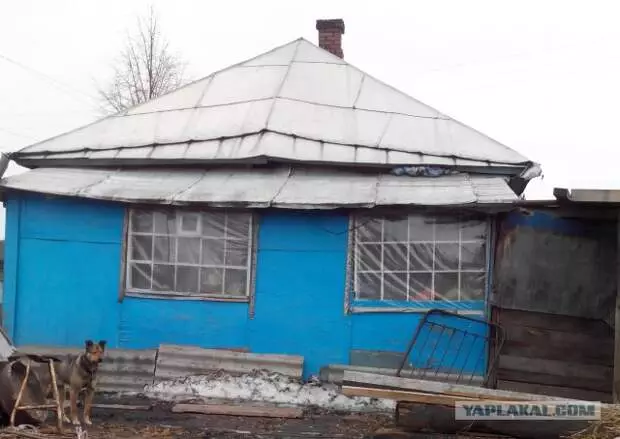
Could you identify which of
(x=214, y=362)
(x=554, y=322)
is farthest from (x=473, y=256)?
(x=214, y=362)

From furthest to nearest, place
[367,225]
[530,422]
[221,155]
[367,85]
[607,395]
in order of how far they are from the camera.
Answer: [367,85] → [221,155] → [367,225] → [607,395] → [530,422]

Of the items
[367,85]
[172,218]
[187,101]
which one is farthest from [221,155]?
[367,85]

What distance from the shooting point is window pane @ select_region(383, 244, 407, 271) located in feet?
27.7

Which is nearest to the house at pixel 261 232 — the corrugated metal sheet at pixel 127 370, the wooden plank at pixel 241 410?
the corrugated metal sheet at pixel 127 370

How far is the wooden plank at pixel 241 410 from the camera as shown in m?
7.34

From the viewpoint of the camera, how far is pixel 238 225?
877cm

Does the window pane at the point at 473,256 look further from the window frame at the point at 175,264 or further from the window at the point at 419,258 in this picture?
the window frame at the point at 175,264

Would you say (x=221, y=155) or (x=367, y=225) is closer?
(x=367, y=225)

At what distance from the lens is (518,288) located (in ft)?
25.6

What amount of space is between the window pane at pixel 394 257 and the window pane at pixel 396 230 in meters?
0.09

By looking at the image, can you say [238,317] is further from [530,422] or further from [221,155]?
[530,422]

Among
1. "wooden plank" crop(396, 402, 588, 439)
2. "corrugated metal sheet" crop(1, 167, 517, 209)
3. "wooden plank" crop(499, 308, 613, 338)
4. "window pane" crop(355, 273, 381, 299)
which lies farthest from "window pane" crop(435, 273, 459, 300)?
"wooden plank" crop(396, 402, 588, 439)

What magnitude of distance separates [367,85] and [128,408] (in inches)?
251

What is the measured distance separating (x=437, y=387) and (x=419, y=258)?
267cm
